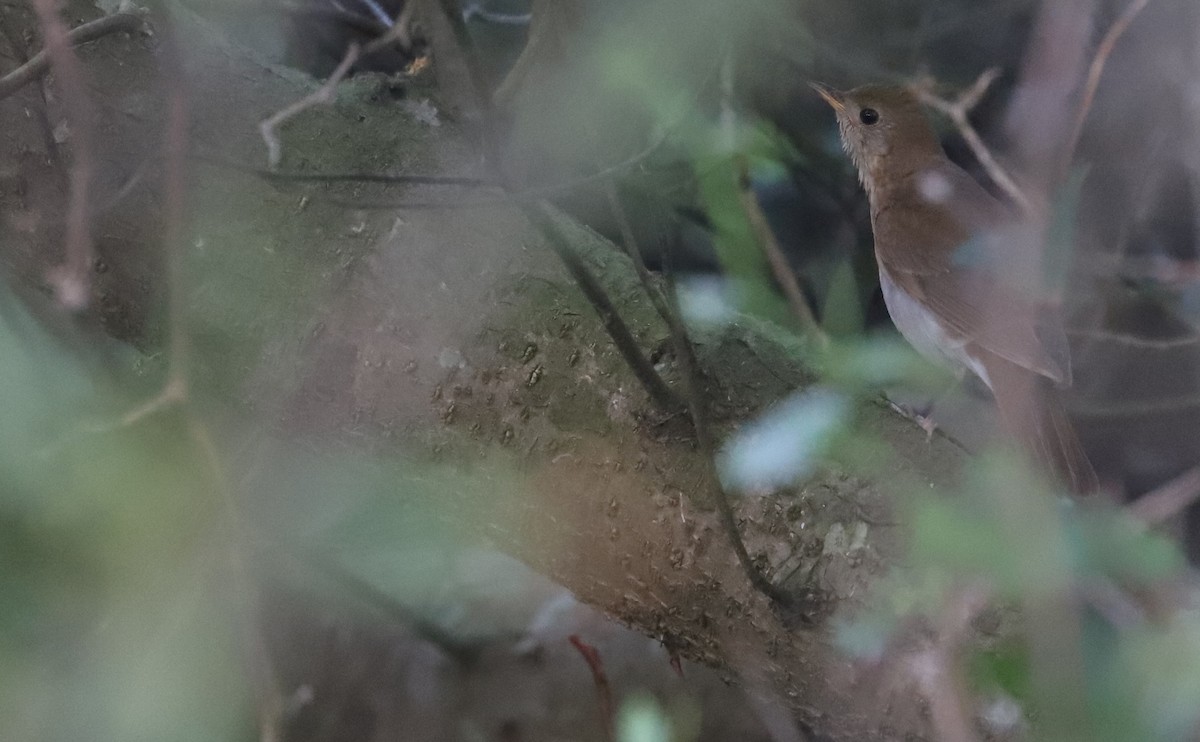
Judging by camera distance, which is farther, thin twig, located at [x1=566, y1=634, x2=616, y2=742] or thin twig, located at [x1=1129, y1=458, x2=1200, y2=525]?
thin twig, located at [x1=566, y1=634, x2=616, y2=742]

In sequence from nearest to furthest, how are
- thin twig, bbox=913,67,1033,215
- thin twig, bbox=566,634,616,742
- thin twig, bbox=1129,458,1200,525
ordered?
thin twig, bbox=1129,458,1200,525, thin twig, bbox=913,67,1033,215, thin twig, bbox=566,634,616,742

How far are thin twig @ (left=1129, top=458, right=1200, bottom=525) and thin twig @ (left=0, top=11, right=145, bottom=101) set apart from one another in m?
1.10

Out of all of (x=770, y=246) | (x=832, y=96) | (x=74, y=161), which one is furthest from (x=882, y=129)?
(x=74, y=161)

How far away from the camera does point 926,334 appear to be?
1460 mm

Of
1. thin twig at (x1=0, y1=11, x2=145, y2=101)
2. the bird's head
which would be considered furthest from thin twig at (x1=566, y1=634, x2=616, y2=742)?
thin twig at (x1=0, y1=11, x2=145, y2=101)

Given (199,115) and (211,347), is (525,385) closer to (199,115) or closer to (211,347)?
(211,347)

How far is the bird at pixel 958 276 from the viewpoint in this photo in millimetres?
1056

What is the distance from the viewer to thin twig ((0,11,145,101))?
1.06m

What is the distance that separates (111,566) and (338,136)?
0.54 metres

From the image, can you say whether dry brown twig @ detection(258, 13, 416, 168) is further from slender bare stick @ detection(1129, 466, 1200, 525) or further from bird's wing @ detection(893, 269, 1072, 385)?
slender bare stick @ detection(1129, 466, 1200, 525)

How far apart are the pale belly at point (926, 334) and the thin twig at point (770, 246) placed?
0.14 meters

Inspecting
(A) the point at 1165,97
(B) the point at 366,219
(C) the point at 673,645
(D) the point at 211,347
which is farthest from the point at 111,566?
(A) the point at 1165,97

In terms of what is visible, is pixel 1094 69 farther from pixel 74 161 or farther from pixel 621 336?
pixel 74 161

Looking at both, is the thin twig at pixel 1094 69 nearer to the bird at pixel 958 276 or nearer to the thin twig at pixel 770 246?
the bird at pixel 958 276
